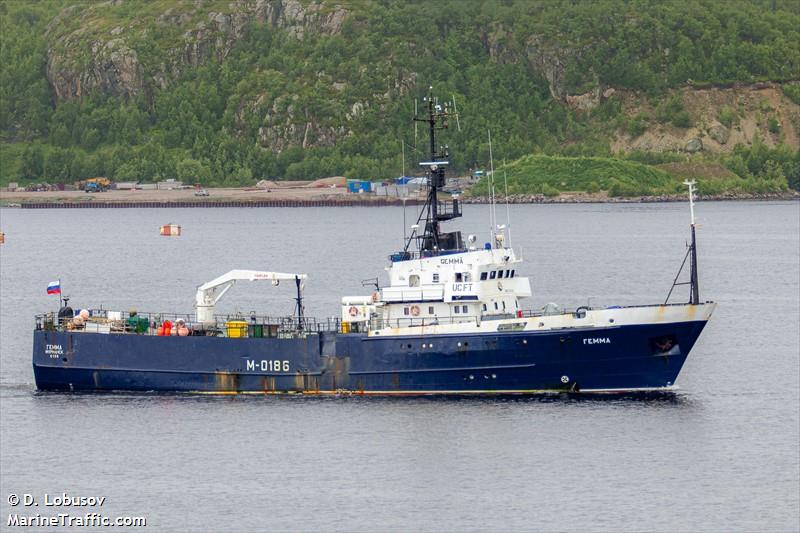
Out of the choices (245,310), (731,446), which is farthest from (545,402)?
(245,310)

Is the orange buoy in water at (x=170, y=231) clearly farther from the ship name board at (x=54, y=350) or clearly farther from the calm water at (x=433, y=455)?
the ship name board at (x=54, y=350)

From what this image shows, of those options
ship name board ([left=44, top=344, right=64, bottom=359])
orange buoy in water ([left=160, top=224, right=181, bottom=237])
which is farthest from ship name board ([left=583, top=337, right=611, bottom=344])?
orange buoy in water ([left=160, top=224, right=181, bottom=237])

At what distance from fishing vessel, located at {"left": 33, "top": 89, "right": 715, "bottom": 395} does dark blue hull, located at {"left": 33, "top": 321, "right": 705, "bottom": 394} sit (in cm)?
4

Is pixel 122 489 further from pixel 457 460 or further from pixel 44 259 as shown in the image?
pixel 44 259

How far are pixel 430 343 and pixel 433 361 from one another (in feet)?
2.84

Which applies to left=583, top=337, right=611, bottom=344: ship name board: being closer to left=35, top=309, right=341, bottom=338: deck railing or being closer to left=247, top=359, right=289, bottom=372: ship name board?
left=35, top=309, right=341, bottom=338: deck railing

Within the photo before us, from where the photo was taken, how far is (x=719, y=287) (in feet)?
403

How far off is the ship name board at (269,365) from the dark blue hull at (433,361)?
1.7 inches

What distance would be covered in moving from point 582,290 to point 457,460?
2221 inches

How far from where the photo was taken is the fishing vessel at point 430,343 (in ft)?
230

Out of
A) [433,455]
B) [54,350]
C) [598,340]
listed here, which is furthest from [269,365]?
[598,340]

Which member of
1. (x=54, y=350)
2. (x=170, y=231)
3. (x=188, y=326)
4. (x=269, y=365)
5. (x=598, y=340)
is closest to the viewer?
(x=598, y=340)

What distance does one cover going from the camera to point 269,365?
72500 mm

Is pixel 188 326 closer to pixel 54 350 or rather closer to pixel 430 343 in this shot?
pixel 54 350
